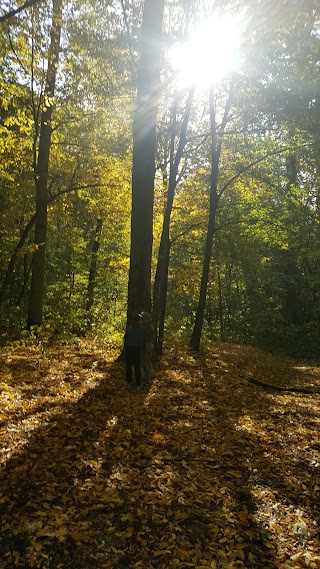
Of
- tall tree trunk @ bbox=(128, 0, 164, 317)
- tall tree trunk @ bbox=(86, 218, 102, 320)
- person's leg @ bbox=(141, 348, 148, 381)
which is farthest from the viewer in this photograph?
tall tree trunk @ bbox=(86, 218, 102, 320)

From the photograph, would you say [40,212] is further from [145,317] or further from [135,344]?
[135,344]

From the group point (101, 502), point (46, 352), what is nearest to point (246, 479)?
point (101, 502)

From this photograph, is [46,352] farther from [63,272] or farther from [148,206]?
[63,272]

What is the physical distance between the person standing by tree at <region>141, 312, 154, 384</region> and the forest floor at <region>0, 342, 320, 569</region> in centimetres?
47

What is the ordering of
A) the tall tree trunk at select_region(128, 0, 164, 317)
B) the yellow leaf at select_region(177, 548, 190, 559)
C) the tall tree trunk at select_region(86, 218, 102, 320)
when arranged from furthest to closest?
1. the tall tree trunk at select_region(86, 218, 102, 320)
2. the tall tree trunk at select_region(128, 0, 164, 317)
3. the yellow leaf at select_region(177, 548, 190, 559)

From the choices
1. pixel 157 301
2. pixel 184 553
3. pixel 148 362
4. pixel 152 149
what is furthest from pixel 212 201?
pixel 184 553

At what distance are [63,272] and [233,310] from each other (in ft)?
38.2

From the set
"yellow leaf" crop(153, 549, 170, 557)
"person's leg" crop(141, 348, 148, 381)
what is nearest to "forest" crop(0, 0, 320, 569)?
"yellow leaf" crop(153, 549, 170, 557)

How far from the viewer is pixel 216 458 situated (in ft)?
17.0

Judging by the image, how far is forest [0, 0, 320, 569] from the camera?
3.72 meters

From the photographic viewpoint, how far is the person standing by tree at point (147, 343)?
7.94 meters

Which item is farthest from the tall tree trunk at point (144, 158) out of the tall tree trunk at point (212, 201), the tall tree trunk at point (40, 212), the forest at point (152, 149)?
the tall tree trunk at point (40, 212)

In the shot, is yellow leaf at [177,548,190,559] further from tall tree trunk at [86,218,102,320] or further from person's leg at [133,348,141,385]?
tall tree trunk at [86,218,102,320]

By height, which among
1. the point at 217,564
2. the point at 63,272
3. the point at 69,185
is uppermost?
the point at 69,185
